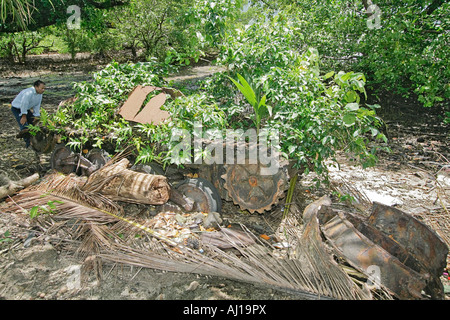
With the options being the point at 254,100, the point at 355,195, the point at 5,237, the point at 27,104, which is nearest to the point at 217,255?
the point at 254,100

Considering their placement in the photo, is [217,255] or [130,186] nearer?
[217,255]

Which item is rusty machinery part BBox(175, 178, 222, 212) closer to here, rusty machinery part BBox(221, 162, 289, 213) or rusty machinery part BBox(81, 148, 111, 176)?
rusty machinery part BBox(221, 162, 289, 213)

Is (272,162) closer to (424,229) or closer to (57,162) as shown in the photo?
(424,229)

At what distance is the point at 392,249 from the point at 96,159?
4.07 meters

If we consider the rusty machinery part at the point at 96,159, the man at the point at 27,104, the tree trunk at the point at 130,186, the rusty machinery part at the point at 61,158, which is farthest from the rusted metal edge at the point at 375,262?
the man at the point at 27,104

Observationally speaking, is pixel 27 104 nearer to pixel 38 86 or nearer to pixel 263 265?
pixel 38 86

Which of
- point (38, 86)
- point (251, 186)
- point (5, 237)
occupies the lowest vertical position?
point (5, 237)

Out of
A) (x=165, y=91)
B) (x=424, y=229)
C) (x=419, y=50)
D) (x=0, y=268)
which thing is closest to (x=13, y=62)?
(x=165, y=91)

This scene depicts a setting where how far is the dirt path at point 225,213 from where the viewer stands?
2.80 metres

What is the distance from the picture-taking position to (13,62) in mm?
16641

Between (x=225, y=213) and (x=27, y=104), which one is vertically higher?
(x=27, y=104)

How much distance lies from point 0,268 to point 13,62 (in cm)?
1740

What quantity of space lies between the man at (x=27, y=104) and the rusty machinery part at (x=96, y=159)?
1.50 m

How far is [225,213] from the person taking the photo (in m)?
4.28
